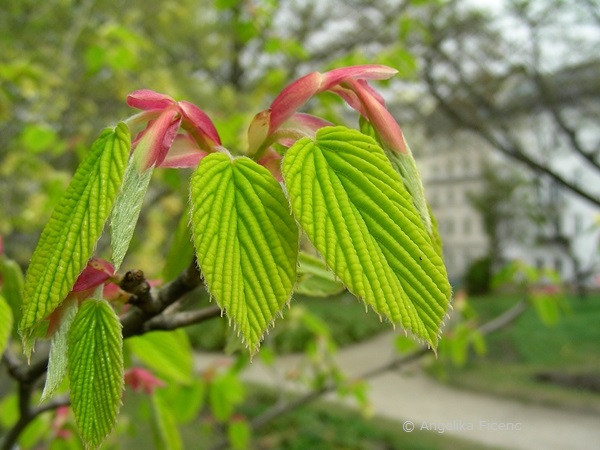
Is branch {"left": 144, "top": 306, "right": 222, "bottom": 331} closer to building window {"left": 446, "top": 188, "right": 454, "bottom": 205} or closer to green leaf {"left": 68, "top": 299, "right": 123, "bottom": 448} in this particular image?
green leaf {"left": 68, "top": 299, "right": 123, "bottom": 448}

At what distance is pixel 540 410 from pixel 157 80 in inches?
176

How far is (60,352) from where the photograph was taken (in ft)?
1.19

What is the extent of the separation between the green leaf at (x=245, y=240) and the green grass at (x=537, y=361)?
19.3 ft

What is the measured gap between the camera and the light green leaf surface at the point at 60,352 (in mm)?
341

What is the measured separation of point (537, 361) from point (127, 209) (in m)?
7.40

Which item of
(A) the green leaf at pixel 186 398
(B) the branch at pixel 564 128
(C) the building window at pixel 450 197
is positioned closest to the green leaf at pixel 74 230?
(A) the green leaf at pixel 186 398

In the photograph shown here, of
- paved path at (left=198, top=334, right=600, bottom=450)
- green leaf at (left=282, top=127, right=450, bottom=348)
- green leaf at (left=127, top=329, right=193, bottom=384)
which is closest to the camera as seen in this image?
green leaf at (left=282, top=127, right=450, bottom=348)

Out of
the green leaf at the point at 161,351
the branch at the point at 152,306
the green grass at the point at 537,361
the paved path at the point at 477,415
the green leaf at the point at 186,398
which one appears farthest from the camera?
the green grass at the point at 537,361

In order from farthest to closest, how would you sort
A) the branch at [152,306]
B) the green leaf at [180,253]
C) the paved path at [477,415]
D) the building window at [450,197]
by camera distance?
1. the building window at [450,197]
2. the paved path at [477,415]
3. the green leaf at [180,253]
4. the branch at [152,306]

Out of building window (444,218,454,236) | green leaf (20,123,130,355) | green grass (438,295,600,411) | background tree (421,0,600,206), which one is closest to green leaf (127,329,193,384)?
green leaf (20,123,130,355)

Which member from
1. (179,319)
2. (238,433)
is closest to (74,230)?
(179,319)

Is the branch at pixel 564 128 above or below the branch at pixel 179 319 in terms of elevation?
above

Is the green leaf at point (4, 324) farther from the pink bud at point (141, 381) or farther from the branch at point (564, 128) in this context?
the branch at point (564, 128)

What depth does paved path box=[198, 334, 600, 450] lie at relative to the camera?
4480mm
